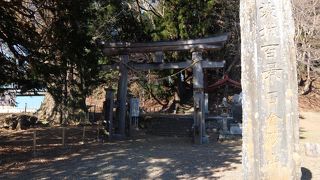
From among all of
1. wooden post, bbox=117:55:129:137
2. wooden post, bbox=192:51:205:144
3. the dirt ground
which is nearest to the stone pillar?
the dirt ground

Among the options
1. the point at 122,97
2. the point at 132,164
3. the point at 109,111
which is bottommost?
the point at 132,164

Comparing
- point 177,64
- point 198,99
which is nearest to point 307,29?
point 177,64

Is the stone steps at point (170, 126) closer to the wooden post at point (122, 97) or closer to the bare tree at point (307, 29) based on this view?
the wooden post at point (122, 97)

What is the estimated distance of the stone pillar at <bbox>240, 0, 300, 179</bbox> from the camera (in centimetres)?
520

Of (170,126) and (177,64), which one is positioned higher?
(177,64)

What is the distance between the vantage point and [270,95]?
5273 mm

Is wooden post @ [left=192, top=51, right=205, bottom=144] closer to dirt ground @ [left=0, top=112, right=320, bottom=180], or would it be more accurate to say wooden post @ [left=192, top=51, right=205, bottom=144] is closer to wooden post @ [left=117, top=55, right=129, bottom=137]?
dirt ground @ [left=0, top=112, right=320, bottom=180]

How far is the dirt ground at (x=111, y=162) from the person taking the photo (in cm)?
866

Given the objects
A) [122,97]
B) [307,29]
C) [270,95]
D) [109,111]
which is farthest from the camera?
[307,29]

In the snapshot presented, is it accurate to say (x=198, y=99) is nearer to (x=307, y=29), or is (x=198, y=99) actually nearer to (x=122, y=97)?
(x=122, y=97)

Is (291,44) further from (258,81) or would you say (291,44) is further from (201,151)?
(201,151)

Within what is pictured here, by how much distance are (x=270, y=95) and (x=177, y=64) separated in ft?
36.5

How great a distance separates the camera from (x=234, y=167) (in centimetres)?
975

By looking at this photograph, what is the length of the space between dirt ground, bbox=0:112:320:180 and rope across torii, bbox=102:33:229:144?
1.61 m
